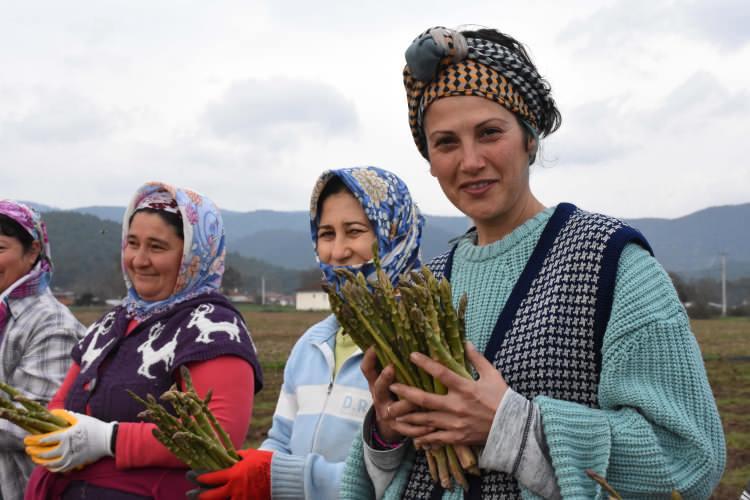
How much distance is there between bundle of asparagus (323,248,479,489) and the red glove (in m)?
0.90

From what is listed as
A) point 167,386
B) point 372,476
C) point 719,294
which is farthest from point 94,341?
point 719,294

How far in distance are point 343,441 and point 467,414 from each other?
3.45 feet

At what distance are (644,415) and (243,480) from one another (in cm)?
151

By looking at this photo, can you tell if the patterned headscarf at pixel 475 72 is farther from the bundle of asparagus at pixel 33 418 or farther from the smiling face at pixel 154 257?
the bundle of asparagus at pixel 33 418

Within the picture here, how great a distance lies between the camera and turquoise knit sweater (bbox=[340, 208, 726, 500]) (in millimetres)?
1806

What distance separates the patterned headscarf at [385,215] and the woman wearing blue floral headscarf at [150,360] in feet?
2.29

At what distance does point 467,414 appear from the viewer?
72.8 inches

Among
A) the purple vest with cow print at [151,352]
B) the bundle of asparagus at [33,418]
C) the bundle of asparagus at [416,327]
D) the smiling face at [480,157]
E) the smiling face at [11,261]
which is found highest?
the smiling face at [480,157]

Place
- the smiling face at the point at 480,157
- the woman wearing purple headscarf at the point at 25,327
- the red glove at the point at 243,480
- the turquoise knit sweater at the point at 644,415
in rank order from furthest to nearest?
the woman wearing purple headscarf at the point at 25,327, the red glove at the point at 243,480, the smiling face at the point at 480,157, the turquoise knit sweater at the point at 644,415

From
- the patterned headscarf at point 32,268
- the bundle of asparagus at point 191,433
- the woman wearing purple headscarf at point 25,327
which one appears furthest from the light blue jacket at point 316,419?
the patterned headscarf at point 32,268

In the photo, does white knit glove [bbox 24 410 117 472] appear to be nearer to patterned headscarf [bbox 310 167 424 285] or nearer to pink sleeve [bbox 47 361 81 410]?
pink sleeve [bbox 47 361 81 410]

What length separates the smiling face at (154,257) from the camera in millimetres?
3619

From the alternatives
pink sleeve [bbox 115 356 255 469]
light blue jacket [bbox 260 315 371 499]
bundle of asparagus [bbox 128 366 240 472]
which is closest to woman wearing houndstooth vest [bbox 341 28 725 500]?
light blue jacket [bbox 260 315 371 499]

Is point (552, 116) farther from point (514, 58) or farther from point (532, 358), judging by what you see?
point (532, 358)
